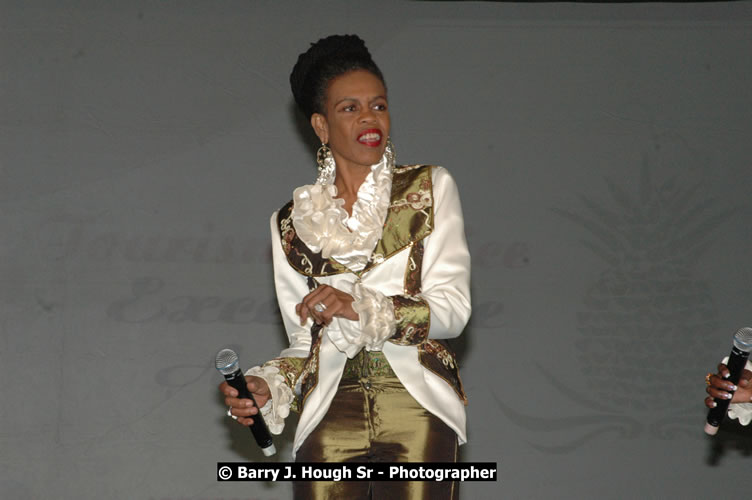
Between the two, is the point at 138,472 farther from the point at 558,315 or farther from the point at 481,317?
the point at 558,315

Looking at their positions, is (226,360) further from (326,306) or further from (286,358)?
(286,358)

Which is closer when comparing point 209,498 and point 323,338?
point 323,338

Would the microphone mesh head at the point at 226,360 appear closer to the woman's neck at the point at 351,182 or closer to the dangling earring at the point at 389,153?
the woman's neck at the point at 351,182

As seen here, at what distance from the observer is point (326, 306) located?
2035 millimetres

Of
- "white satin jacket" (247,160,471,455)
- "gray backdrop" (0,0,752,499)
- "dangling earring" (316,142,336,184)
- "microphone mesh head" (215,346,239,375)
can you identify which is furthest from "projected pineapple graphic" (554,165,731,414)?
"microphone mesh head" (215,346,239,375)

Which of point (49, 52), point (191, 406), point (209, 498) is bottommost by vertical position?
point (209, 498)

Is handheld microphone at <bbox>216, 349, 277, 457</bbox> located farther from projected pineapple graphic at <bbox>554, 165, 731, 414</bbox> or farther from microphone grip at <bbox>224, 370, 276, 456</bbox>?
projected pineapple graphic at <bbox>554, 165, 731, 414</bbox>

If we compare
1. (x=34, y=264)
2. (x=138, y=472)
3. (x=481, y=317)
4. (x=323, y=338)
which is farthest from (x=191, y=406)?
(x=323, y=338)

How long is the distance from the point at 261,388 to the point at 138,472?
2.89 m

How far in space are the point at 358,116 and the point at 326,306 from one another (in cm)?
59

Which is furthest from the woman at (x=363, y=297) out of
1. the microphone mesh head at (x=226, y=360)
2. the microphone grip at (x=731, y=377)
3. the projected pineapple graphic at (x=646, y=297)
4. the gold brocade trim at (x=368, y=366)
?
the projected pineapple graphic at (x=646, y=297)

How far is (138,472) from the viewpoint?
484 cm

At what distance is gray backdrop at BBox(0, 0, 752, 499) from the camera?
15.9 feet

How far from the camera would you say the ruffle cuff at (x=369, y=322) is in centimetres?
206
